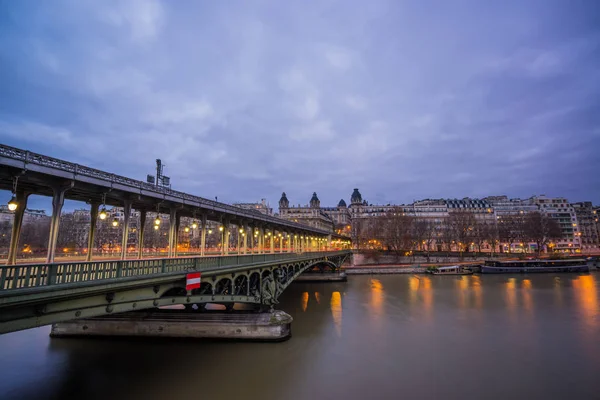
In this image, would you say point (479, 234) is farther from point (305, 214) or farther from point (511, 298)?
point (305, 214)

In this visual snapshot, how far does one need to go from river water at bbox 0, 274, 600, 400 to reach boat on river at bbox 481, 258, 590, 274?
4373 cm

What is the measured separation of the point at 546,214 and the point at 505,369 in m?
129

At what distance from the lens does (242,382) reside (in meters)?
15.1

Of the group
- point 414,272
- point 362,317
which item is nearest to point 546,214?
point 414,272

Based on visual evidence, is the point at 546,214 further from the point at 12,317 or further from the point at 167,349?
the point at 12,317

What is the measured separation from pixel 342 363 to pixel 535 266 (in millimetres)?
74312

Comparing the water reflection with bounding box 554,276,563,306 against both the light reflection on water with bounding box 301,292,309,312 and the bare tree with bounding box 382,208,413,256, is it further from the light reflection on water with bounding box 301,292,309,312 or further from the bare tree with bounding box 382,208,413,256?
the bare tree with bounding box 382,208,413,256

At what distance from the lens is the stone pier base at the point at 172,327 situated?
2025 cm

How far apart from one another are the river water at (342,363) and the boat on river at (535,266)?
43.7m

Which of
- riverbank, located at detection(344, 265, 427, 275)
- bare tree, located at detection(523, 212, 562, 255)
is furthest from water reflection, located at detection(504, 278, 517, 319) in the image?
bare tree, located at detection(523, 212, 562, 255)

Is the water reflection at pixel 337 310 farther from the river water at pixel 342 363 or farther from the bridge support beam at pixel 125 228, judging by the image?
the bridge support beam at pixel 125 228

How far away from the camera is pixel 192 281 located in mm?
13961

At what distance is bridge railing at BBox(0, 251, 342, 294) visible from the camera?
818 cm

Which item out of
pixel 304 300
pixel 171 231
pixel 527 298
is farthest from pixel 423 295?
pixel 171 231
